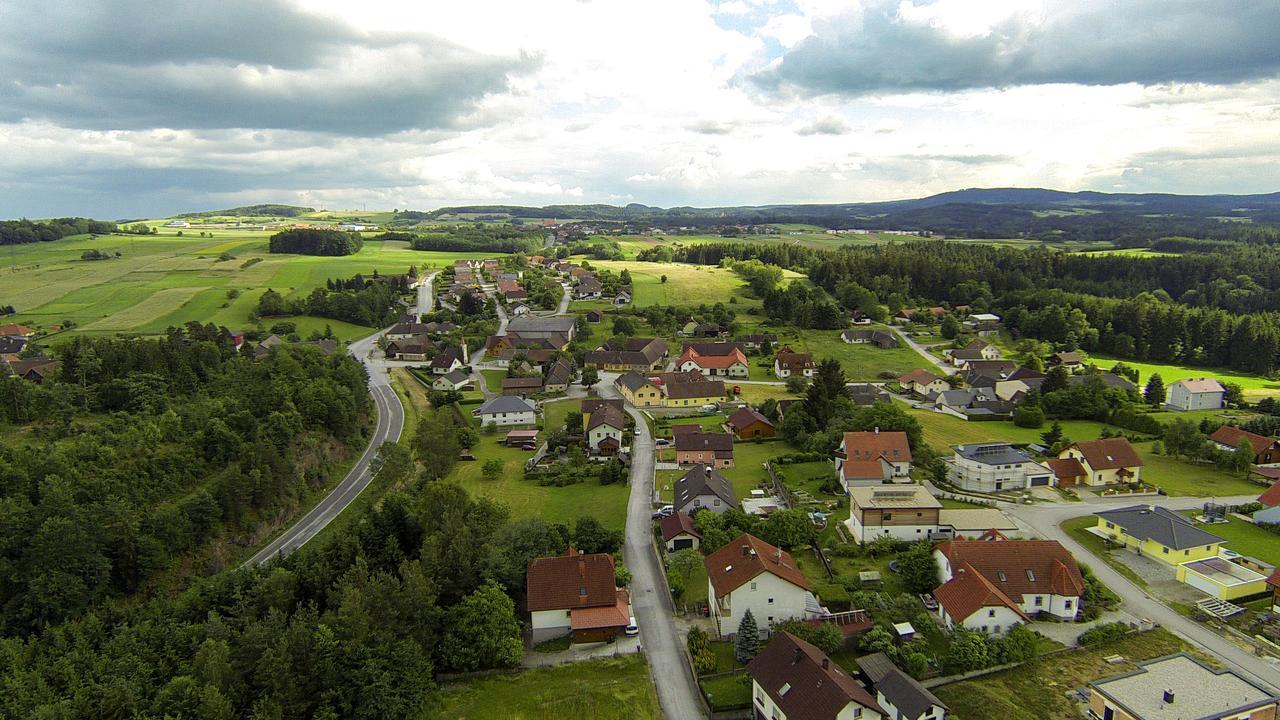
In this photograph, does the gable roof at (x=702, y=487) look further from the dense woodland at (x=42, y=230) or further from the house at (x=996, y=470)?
the dense woodland at (x=42, y=230)

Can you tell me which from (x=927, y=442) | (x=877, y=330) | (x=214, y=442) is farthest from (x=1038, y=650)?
(x=877, y=330)

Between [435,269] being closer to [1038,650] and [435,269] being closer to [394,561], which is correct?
[394,561]

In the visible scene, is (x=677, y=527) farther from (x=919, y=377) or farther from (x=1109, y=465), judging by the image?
(x=919, y=377)

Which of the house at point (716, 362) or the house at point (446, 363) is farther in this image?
the house at point (446, 363)

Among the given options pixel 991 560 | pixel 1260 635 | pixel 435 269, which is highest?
pixel 435 269

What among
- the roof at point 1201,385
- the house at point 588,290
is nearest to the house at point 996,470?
the roof at point 1201,385

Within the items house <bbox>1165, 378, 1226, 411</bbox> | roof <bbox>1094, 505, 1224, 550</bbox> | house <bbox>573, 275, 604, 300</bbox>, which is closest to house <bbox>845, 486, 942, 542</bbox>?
roof <bbox>1094, 505, 1224, 550</bbox>

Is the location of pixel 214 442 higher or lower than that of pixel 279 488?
higher
